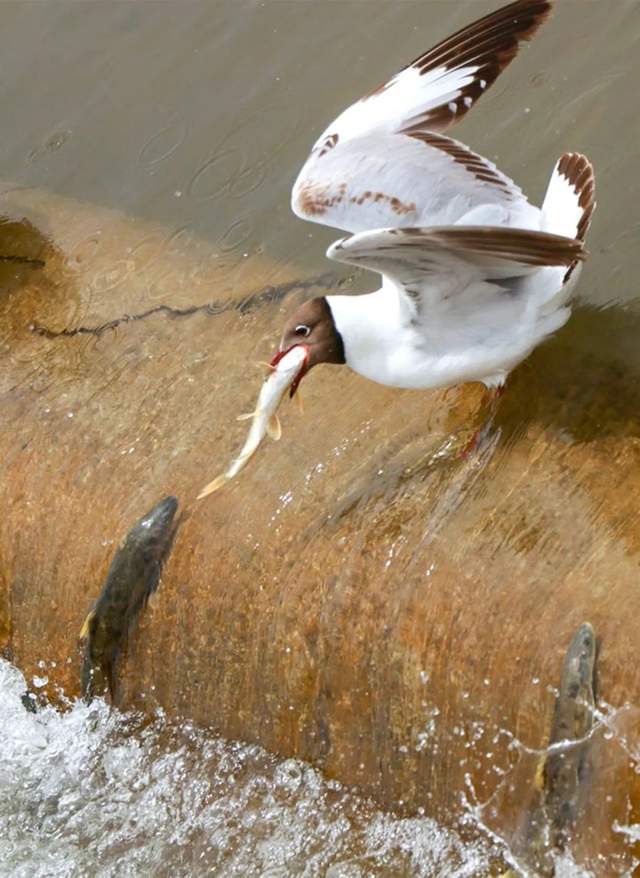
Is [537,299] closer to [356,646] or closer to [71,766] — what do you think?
[356,646]

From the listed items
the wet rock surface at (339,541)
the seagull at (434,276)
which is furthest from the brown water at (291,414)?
the seagull at (434,276)

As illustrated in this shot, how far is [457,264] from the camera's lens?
3529 millimetres

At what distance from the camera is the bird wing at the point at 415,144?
3875 millimetres

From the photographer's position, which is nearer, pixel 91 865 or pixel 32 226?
pixel 91 865

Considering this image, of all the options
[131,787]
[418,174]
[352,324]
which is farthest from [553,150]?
[131,787]

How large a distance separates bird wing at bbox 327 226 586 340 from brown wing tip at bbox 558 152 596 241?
22 centimetres

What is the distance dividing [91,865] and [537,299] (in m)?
2.00

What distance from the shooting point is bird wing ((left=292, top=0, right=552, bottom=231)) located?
388 centimetres

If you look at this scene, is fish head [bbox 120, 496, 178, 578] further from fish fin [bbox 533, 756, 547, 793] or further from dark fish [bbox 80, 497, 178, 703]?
fish fin [bbox 533, 756, 547, 793]

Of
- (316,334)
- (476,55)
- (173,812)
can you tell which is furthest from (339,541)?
(476,55)

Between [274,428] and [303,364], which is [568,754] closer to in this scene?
[303,364]

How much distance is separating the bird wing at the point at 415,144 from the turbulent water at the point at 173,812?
1.54m

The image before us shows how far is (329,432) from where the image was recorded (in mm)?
4191

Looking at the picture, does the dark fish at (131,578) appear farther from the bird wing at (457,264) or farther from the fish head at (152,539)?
the bird wing at (457,264)
